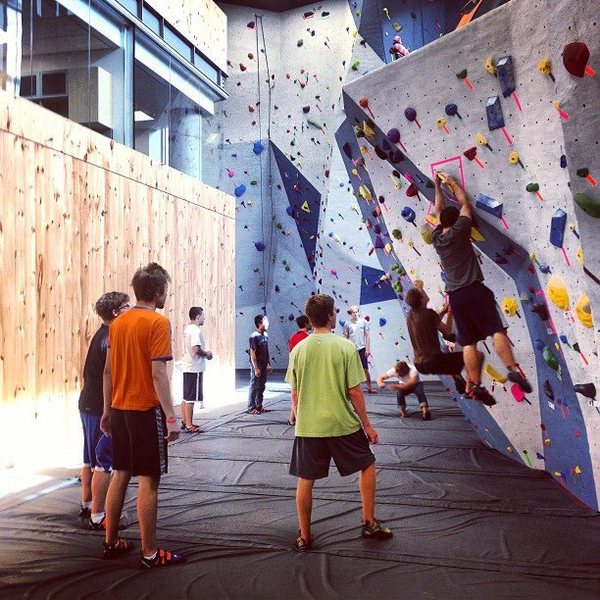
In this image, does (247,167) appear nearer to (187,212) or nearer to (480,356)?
(187,212)

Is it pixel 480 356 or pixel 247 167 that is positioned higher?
pixel 247 167

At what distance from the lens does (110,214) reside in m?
7.89

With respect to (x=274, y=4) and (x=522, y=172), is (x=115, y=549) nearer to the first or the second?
(x=522, y=172)

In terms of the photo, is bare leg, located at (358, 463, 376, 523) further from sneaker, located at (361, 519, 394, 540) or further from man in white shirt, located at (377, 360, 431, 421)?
man in white shirt, located at (377, 360, 431, 421)

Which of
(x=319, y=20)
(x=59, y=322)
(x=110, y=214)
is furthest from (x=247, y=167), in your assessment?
(x=59, y=322)

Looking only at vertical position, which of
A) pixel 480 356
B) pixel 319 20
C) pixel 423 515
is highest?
pixel 319 20

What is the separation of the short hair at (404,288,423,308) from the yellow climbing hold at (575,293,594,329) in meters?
1.35

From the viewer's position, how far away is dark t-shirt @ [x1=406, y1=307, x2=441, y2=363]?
5109 mm

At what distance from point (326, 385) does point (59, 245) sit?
4.13m

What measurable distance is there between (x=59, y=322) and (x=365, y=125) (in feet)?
12.2

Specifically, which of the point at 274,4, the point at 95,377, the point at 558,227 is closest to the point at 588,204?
the point at 558,227

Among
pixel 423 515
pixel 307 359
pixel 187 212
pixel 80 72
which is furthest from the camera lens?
pixel 187 212

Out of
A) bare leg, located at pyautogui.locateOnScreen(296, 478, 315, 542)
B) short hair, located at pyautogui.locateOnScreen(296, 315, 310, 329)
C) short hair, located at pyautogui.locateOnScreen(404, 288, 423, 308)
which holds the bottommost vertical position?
bare leg, located at pyautogui.locateOnScreen(296, 478, 315, 542)

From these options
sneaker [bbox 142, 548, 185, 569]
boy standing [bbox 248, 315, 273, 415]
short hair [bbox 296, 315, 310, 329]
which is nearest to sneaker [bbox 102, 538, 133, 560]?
sneaker [bbox 142, 548, 185, 569]
